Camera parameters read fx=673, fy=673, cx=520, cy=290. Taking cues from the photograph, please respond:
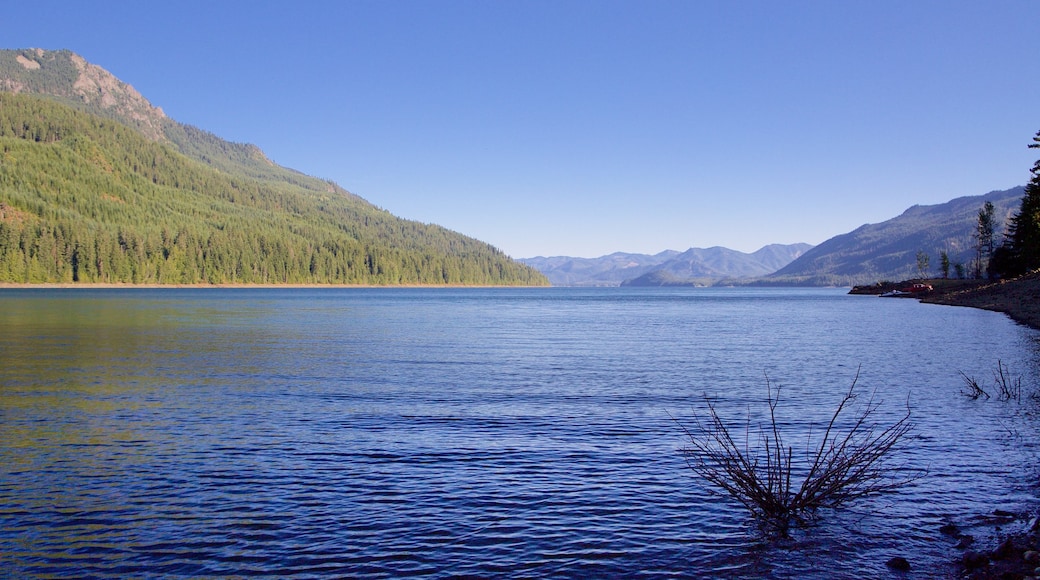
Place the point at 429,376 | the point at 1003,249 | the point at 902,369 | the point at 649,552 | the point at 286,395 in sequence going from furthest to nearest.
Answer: the point at 1003,249 → the point at 902,369 → the point at 429,376 → the point at 286,395 → the point at 649,552

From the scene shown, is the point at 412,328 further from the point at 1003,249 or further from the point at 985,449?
the point at 1003,249

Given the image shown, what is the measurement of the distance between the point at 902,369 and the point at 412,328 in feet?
150

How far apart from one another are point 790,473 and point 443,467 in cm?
848

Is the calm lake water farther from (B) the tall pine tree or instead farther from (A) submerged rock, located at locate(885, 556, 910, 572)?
(B) the tall pine tree

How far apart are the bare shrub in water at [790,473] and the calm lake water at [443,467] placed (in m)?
0.53

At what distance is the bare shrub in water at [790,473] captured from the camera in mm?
13367

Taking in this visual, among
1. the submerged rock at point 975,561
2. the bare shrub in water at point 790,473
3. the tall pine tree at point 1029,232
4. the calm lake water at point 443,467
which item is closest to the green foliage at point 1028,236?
the tall pine tree at point 1029,232

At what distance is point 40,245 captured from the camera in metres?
197

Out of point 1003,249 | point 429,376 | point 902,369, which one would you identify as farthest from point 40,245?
point 1003,249

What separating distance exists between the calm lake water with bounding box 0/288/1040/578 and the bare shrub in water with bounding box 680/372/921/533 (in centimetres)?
53

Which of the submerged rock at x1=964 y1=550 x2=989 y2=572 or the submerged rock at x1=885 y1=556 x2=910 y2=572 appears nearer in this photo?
the submerged rock at x1=964 y1=550 x2=989 y2=572

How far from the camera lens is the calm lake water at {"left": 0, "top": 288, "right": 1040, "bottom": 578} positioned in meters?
11.7

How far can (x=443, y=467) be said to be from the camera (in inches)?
677

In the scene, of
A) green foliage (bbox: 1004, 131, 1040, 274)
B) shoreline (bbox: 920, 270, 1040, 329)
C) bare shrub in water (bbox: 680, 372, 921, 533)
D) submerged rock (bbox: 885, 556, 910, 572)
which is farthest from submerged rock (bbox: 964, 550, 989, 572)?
green foliage (bbox: 1004, 131, 1040, 274)
